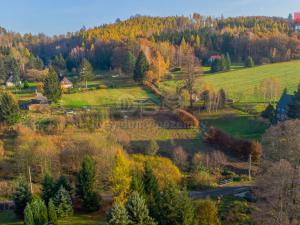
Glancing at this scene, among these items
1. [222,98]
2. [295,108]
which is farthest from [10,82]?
[295,108]

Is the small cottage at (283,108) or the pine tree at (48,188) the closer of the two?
the pine tree at (48,188)

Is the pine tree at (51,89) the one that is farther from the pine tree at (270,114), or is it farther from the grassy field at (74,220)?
the pine tree at (270,114)

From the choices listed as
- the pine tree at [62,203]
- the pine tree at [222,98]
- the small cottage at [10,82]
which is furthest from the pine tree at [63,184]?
the small cottage at [10,82]

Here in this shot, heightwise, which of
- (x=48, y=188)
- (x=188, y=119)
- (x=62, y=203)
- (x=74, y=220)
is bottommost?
(x=74, y=220)

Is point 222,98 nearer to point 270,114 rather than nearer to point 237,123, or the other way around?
point 237,123

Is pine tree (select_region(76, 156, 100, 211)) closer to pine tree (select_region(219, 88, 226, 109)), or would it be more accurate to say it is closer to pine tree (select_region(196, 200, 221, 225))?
pine tree (select_region(196, 200, 221, 225))

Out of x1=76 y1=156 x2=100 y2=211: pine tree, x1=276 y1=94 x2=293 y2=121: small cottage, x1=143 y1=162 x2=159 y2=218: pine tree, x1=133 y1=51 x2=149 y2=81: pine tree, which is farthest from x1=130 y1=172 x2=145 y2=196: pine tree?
x1=133 y1=51 x2=149 y2=81: pine tree
